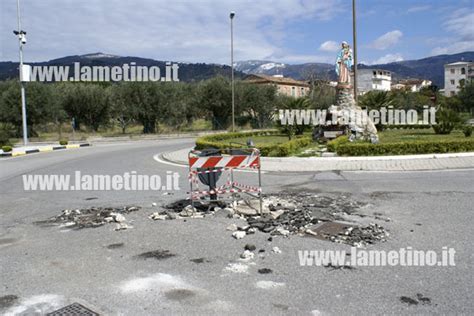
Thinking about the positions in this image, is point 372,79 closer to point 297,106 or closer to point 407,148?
point 297,106

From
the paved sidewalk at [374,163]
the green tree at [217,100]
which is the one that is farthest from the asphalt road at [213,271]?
the green tree at [217,100]

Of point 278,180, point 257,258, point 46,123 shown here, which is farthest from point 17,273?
point 46,123

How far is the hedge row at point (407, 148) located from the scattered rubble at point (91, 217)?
33.8 ft

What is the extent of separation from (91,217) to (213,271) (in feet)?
12.5

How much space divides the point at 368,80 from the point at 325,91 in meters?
74.5

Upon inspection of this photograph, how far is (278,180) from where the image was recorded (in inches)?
477

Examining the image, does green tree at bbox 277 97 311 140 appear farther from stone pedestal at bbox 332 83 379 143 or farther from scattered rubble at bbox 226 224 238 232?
scattered rubble at bbox 226 224 238 232

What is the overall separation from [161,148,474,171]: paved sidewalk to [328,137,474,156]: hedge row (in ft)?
1.86

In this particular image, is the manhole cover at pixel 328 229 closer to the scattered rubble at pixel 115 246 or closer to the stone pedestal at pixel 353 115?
the scattered rubble at pixel 115 246

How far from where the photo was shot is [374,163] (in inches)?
576

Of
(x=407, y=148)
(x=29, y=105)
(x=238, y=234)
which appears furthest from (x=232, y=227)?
(x=29, y=105)

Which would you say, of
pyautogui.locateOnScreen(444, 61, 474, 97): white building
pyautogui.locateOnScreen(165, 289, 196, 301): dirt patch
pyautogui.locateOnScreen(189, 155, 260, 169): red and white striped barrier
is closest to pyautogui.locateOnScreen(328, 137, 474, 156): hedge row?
pyautogui.locateOnScreen(189, 155, 260, 169): red and white striped barrier

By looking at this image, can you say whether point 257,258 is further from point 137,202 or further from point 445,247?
point 137,202

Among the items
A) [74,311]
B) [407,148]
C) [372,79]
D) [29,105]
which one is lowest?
[74,311]
